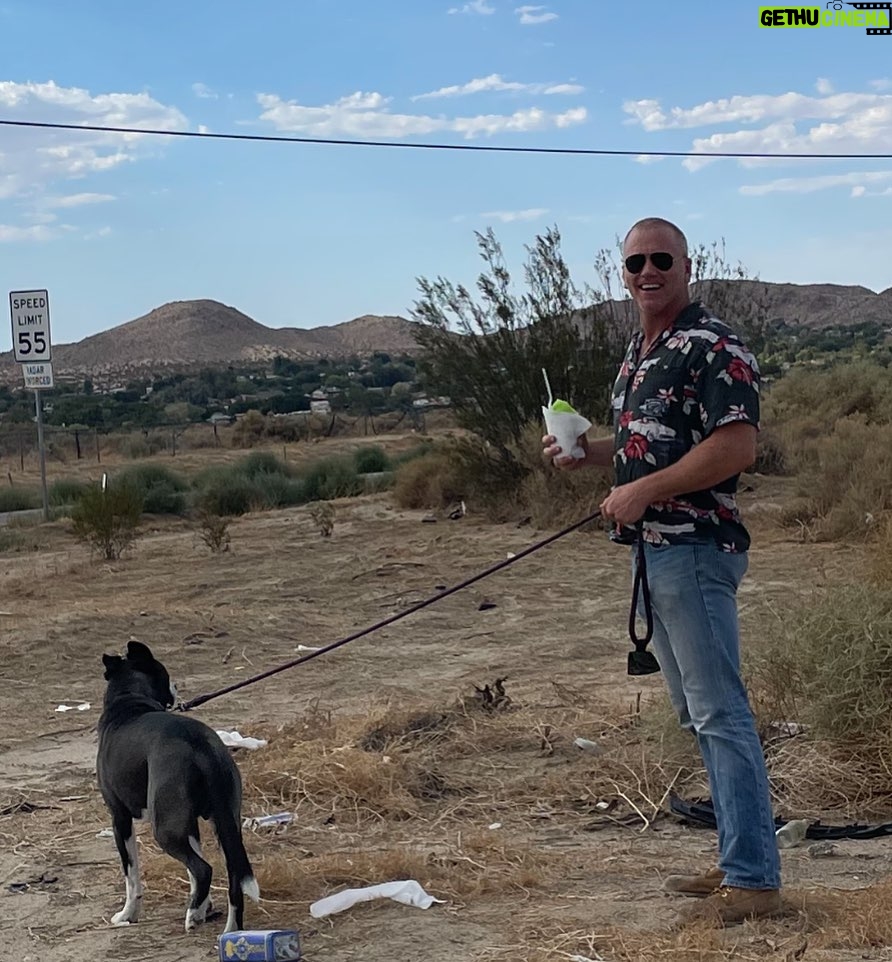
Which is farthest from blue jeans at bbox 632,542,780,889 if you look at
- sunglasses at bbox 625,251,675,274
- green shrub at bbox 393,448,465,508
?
green shrub at bbox 393,448,465,508

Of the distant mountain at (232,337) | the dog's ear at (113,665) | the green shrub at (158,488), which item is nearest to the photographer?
the dog's ear at (113,665)

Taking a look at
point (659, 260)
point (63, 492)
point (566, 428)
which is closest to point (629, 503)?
point (566, 428)

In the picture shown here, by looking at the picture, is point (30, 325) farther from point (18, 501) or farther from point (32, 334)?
point (18, 501)

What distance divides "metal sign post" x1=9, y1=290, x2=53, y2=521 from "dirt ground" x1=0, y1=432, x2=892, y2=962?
8.99 feet

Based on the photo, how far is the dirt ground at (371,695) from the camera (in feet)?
15.4

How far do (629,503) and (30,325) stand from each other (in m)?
18.1

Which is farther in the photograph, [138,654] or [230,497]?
[230,497]

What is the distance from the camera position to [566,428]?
15.4 ft

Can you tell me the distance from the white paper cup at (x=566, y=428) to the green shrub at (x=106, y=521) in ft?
43.4

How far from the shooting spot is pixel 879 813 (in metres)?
5.84

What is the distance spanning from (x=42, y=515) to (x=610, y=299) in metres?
Result: 10.3

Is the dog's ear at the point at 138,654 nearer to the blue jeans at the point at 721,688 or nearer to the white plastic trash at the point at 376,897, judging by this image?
the white plastic trash at the point at 376,897

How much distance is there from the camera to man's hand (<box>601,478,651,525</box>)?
13.7 ft

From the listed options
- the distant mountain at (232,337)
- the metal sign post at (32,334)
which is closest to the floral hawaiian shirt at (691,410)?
the metal sign post at (32,334)
